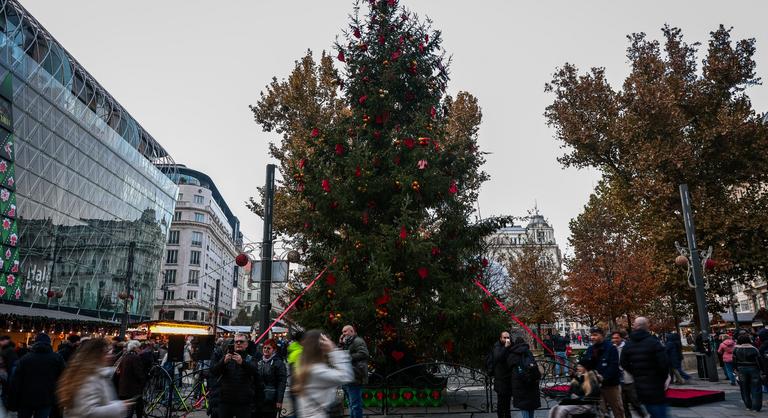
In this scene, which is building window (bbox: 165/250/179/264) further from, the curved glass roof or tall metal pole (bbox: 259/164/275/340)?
tall metal pole (bbox: 259/164/275/340)

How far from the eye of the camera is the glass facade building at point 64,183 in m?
38.2

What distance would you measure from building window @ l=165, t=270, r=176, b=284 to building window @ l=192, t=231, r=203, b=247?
579 centimetres

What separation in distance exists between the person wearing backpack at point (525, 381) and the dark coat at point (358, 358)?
240 cm

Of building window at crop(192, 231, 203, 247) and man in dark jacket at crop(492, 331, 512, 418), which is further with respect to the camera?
building window at crop(192, 231, 203, 247)

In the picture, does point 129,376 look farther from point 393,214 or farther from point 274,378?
point 393,214

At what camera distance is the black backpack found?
321 inches

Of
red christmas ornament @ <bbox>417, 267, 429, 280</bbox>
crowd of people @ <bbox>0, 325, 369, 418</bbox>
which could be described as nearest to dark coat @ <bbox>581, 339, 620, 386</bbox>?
crowd of people @ <bbox>0, 325, 369, 418</bbox>

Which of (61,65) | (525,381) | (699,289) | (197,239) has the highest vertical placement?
(61,65)

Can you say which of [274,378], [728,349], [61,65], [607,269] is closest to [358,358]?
[274,378]

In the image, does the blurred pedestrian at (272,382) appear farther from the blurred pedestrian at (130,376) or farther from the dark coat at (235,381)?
the blurred pedestrian at (130,376)

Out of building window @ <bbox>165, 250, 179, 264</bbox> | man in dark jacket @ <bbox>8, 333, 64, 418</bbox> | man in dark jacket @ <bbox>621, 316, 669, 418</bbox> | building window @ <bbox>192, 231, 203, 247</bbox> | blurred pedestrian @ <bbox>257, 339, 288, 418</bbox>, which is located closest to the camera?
man in dark jacket @ <bbox>621, 316, 669, 418</bbox>

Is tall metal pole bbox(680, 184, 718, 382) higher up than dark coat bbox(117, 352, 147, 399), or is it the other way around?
tall metal pole bbox(680, 184, 718, 382)

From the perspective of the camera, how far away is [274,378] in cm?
768

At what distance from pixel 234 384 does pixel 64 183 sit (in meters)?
47.0
